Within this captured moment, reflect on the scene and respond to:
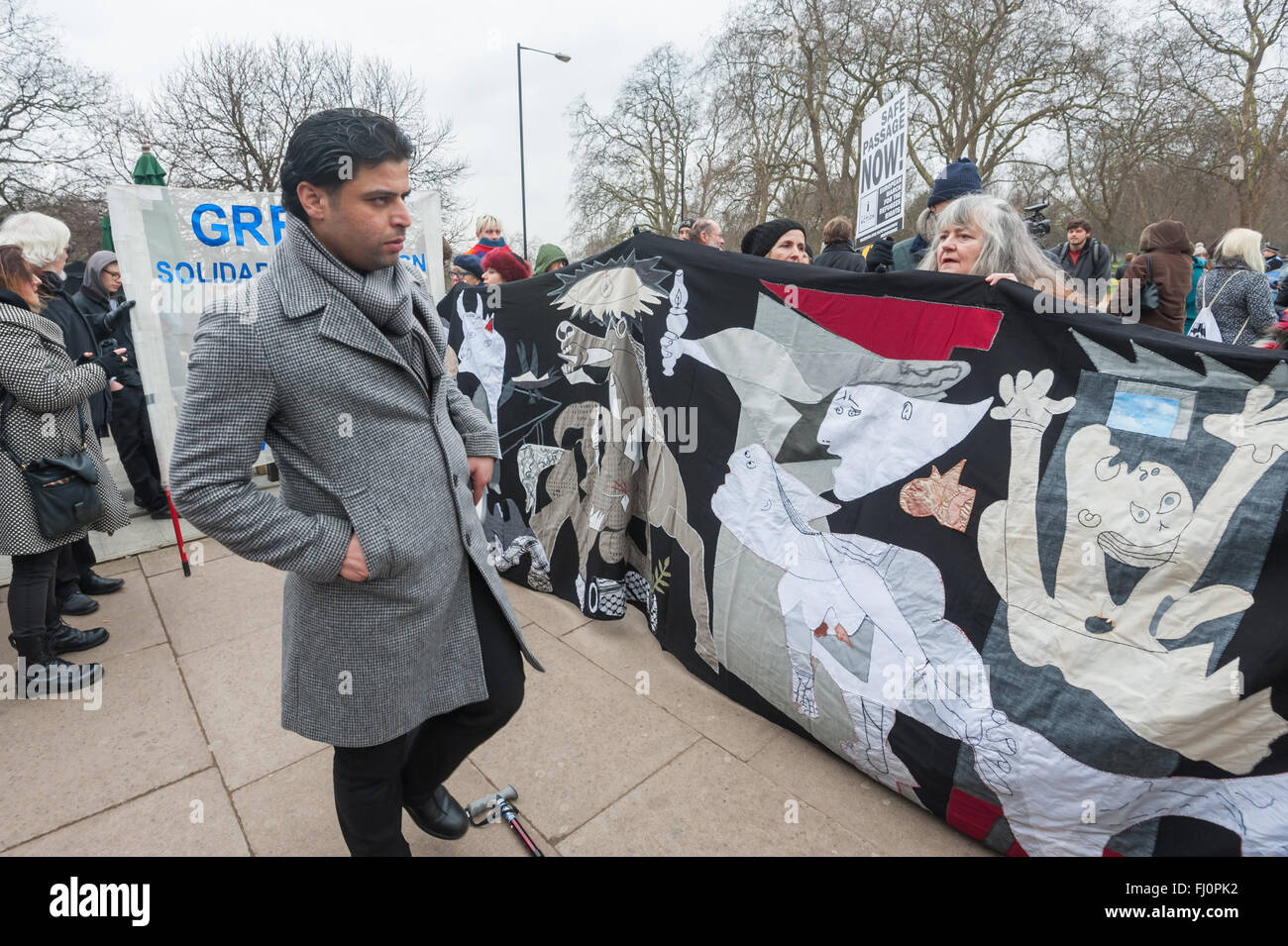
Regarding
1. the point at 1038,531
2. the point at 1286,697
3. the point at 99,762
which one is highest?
the point at 1038,531

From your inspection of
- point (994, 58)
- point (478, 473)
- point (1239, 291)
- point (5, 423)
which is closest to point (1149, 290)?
point (1239, 291)

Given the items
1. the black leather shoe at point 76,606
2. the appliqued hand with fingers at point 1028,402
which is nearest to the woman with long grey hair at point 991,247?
the appliqued hand with fingers at point 1028,402

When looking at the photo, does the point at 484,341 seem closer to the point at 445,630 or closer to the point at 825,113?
the point at 445,630

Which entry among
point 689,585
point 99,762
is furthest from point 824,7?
point 99,762

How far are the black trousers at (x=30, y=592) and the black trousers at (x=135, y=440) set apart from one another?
2434 millimetres

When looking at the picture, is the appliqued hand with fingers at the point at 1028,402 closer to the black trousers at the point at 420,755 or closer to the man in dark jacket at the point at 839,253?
the black trousers at the point at 420,755

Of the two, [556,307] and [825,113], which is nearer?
[556,307]

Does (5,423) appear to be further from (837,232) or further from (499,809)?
(837,232)

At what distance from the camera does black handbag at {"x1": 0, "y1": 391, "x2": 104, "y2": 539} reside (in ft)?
9.37

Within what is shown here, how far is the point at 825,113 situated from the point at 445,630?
952 inches

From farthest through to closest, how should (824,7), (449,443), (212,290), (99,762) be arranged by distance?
(824,7)
(212,290)
(99,762)
(449,443)

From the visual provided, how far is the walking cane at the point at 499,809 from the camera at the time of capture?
211 cm

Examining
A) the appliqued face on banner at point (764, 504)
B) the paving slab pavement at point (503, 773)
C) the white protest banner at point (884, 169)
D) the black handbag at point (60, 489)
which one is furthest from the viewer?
the white protest banner at point (884, 169)

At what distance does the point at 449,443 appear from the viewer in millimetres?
1658
